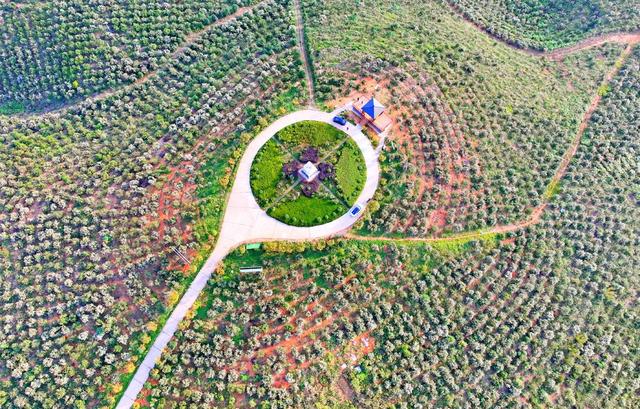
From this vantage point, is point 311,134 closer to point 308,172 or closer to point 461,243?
point 308,172

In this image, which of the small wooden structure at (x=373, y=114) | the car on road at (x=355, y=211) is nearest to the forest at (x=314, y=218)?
the small wooden structure at (x=373, y=114)

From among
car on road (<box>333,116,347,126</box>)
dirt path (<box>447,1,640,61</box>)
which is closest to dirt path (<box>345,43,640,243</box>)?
dirt path (<box>447,1,640,61</box>)

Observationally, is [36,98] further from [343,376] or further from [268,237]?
[343,376]

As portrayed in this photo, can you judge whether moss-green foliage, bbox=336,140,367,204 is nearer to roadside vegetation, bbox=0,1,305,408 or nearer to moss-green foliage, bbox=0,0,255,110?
roadside vegetation, bbox=0,1,305,408

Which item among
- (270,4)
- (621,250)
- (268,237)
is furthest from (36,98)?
(621,250)

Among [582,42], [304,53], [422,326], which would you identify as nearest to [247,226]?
[422,326]

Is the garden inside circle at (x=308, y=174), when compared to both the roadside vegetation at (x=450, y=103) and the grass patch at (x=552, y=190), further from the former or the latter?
the grass patch at (x=552, y=190)
